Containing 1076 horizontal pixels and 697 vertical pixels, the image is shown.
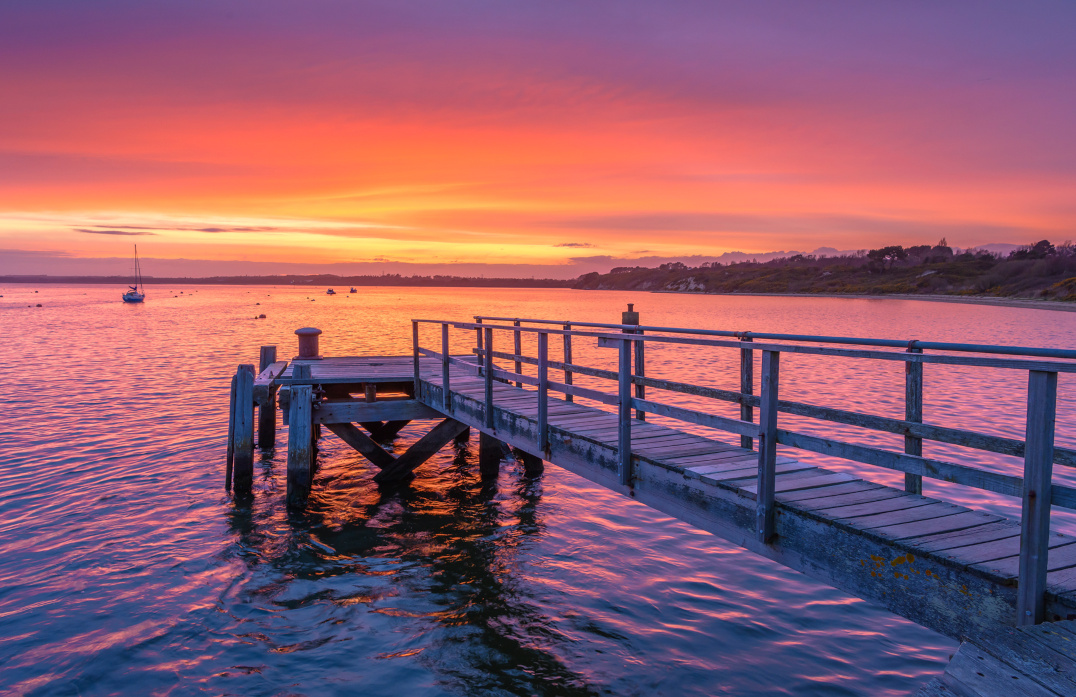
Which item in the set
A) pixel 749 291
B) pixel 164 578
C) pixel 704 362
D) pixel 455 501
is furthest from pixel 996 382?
pixel 749 291

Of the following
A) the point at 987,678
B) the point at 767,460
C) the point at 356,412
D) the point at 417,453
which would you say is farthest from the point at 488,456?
the point at 987,678

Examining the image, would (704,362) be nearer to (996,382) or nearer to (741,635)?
(996,382)

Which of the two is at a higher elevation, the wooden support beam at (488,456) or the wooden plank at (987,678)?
the wooden plank at (987,678)

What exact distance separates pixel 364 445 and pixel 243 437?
1.99 m

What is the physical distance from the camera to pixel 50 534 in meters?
9.35

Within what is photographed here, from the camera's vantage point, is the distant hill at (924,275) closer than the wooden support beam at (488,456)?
No

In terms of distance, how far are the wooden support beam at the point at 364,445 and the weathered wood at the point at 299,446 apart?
1174 mm

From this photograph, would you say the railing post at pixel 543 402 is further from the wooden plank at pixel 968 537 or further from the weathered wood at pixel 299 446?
the weathered wood at pixel 299 446

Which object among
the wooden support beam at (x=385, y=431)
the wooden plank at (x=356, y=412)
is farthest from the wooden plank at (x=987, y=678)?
the wooden support beam at (x=385, y=431)

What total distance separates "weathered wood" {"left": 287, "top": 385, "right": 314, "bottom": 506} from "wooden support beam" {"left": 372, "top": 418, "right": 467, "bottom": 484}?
156cm

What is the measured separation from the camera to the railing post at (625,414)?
605 cm


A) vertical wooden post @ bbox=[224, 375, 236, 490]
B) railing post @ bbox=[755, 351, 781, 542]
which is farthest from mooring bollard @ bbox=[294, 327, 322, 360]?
railing post @ bbox=[755, 351, 781, 542]

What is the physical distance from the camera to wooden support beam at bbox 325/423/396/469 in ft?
38.2

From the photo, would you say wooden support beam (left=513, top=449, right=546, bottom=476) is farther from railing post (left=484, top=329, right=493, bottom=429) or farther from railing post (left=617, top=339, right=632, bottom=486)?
railing post (left=617, top=339, right=632, bottom=486)
